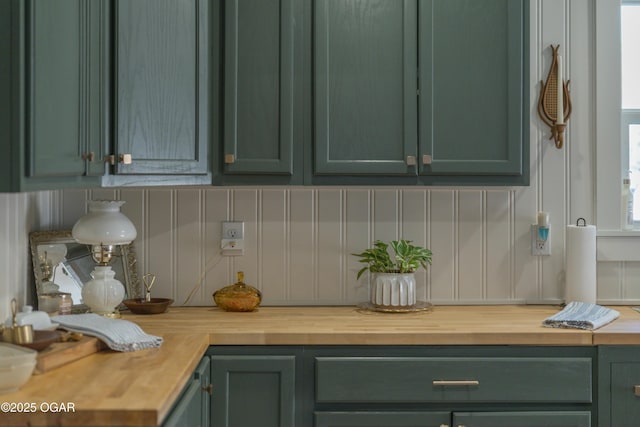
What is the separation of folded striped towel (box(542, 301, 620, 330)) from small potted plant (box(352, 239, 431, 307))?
1.62 feet

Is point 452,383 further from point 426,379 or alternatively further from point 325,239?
point 325,239

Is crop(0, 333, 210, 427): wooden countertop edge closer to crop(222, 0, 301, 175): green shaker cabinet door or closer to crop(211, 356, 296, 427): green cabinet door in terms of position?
crop(211, 356, 296, 427): green cabinet door

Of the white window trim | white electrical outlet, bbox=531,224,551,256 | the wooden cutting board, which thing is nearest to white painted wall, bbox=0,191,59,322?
the wooden cutting board

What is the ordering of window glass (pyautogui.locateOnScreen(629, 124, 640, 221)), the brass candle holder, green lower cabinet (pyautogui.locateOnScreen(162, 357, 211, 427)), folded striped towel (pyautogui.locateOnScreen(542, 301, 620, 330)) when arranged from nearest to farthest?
green lower cabinet (pyautogui.locateOnScreen(162, 357, 211, 427)) < folded striped towel (pyautogui.locateOnScreen(542, 301, 620, 330)) < the brass candle holder < window glass (pyautogui.locateOnScreen(629, 124, 640, 221))

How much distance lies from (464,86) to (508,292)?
0.87m

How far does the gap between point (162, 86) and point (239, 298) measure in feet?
2.75

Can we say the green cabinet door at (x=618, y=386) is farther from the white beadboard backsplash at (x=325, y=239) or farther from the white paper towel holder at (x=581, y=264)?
the white beadboard backsplash at (x=325, y=239)

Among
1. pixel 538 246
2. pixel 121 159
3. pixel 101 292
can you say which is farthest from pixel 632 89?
pixel 101 292

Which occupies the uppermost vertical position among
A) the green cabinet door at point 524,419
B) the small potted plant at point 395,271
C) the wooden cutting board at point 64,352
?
the small potted plant at point 395,271

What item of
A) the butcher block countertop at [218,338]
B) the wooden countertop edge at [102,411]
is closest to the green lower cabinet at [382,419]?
the butcher block countertop at [218,338]

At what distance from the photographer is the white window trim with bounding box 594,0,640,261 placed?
326cm

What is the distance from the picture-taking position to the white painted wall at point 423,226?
3.24 m

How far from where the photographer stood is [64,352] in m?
2.13

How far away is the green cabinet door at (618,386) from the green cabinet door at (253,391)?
38.8 inches
